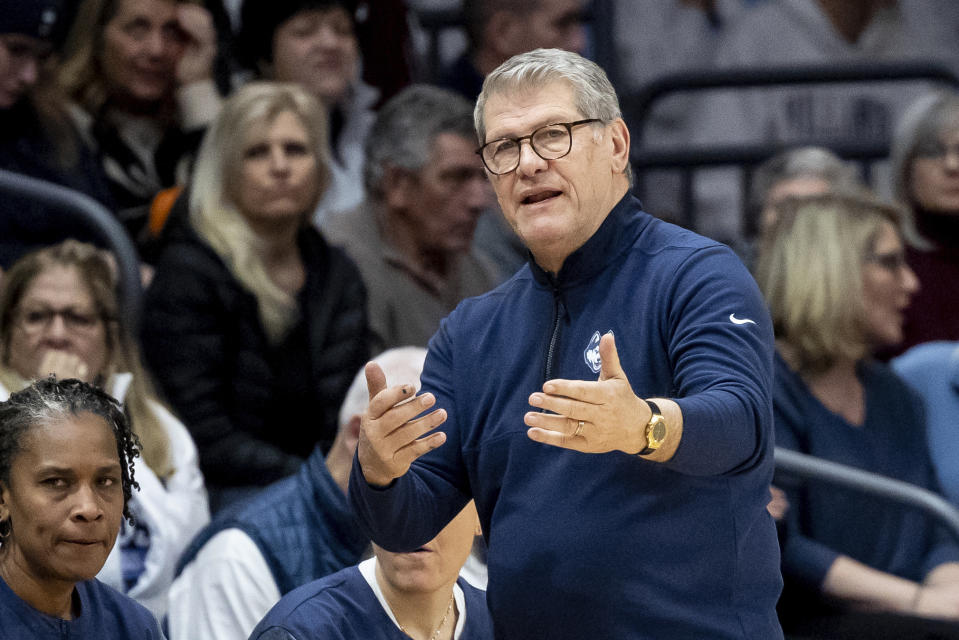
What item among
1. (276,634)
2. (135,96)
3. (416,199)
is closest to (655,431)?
(276,634)

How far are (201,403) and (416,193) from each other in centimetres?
86

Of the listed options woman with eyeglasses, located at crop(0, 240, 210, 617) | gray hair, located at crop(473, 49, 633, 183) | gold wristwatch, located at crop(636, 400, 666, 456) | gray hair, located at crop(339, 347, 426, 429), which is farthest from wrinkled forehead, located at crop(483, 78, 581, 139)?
woman with eyeglasses, located at crop(0, 240, 210, 617)

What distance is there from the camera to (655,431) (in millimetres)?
1522

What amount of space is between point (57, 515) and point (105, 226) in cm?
167

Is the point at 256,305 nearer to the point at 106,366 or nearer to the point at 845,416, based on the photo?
the point at 106,366

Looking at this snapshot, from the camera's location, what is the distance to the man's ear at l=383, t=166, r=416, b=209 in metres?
3.89

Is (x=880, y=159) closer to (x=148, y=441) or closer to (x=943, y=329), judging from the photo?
(x=943, y=329)

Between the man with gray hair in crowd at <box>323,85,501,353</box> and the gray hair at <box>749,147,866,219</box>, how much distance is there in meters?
0.90

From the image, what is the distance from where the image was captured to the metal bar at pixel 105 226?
137 inches

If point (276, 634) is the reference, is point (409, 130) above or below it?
above

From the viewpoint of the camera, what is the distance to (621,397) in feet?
4.92

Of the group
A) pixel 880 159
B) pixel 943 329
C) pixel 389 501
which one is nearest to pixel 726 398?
pixel 389 501

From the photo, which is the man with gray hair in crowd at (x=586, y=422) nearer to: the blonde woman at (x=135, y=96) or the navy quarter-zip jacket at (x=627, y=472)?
the navy quarter-zip jacket at (x=627, y=472)

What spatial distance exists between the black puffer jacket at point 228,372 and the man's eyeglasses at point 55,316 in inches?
9.1
